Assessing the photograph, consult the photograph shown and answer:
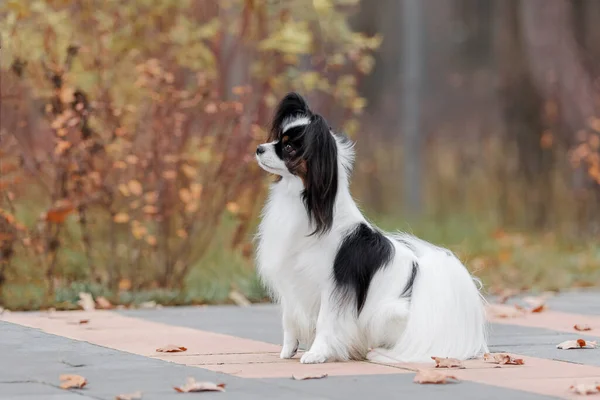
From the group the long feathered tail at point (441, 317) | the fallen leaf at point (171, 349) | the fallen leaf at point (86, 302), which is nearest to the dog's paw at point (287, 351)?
the long feathered tail at point (441, 317)

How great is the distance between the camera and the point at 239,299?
374 inches

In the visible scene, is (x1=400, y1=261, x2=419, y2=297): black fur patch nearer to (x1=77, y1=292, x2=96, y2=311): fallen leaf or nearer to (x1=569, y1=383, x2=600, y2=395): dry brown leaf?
(x1=569, y1=383, x2=600, y2=395): dry brown leaf

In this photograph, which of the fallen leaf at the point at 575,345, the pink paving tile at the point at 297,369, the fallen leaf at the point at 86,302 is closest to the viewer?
the pink paving tile at the point at 297,369

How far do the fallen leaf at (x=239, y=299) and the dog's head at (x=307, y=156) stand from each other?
3306 millimetres

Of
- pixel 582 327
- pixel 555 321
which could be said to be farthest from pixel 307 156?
pixel 555 321

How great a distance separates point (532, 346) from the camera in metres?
7.05

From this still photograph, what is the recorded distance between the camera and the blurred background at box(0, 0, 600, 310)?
9477 mm

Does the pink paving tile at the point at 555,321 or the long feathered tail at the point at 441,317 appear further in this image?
the pink paving tile at the point at 555,321

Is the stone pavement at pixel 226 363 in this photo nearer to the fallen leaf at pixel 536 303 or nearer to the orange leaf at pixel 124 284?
the fallen leaf at pixel 536 303

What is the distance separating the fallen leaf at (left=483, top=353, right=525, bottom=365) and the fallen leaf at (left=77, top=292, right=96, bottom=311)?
3505 mm

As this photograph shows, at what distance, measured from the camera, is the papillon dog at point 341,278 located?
20.3ft

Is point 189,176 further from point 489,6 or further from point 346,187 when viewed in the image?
point 489,6

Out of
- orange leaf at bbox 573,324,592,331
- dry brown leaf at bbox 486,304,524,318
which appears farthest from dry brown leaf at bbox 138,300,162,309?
orange leaf at bbox 573,324,592,331

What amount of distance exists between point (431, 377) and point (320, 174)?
1220mm
